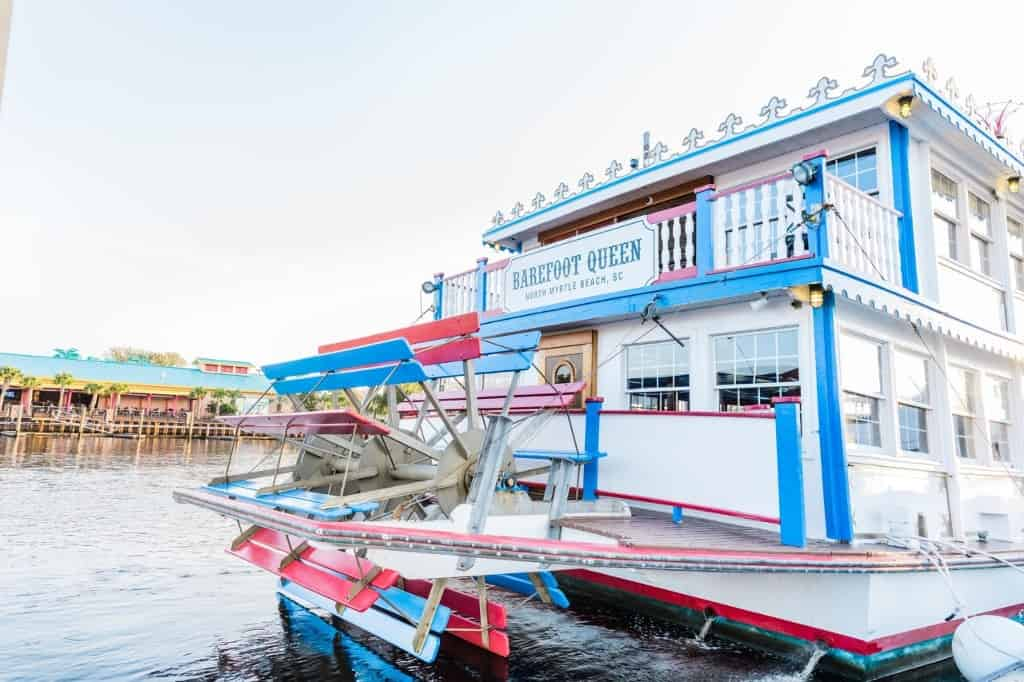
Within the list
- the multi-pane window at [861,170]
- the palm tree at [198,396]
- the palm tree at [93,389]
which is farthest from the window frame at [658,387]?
the palm tree at [93,389]

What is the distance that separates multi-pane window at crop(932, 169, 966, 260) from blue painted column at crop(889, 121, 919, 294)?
25.3 inches

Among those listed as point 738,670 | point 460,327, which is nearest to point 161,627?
point 460,327

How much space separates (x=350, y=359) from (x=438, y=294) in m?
4.54

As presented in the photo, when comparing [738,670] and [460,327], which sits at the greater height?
[460,327]

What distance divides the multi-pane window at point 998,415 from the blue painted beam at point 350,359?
6975 mm

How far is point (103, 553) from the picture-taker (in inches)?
364

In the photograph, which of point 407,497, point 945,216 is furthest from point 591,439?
point 945,216

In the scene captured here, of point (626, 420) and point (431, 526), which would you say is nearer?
point (431, 526)

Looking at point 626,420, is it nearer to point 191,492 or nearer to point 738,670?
point 738,670

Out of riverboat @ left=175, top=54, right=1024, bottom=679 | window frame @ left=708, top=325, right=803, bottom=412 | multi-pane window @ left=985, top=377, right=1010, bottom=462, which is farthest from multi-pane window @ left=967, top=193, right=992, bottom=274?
window frame @ left=708, top=325, right=803, bottom=412

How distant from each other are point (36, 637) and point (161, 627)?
0.97 metres

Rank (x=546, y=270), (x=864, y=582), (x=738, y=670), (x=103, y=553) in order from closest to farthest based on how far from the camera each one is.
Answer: (x=864, y=582), (x=738, y=670), (x=546, y=270), (x=103, y=553)

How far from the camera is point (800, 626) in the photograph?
4.88 metres

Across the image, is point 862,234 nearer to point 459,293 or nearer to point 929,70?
point 929,70
